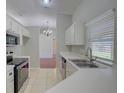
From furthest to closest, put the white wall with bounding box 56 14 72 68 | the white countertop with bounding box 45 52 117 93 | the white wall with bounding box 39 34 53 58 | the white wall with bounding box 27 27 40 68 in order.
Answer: the white wall with bounding box 39 34 53 58 → the white wall with bounding box 27 27 40 68 → the white wall with bounding box 56 14 72 68 → the white countertop with bounding box 45 52 117 93

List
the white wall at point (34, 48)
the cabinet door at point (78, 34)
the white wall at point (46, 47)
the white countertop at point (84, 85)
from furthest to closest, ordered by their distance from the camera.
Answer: the white wall at point (46, 47), the white wall at point (34, 48), the cabinet door at point (78, 34), the white countertop at point (84, 85)

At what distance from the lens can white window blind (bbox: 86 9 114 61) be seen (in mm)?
2465

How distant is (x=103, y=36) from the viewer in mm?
2855

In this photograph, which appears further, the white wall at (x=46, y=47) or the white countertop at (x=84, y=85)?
the white wall at (x=46, y=47)

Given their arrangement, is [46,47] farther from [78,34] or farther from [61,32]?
[78,34]

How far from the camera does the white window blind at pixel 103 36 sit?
246 cm

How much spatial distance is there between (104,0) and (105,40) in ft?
2.41

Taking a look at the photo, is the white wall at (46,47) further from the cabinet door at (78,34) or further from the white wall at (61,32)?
the cabinet door at (78,34)

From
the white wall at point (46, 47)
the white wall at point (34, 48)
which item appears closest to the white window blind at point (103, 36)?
the white wall at point (34, 48)

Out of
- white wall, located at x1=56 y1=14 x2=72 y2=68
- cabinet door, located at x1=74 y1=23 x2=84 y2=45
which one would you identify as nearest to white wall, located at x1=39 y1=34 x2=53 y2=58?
white wall, located at x1=56 y1=14 x2=72 y2=68

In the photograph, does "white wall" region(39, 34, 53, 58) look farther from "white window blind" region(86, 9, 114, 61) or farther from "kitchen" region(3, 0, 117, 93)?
"white window blind" region(86, 9, 114, 61)

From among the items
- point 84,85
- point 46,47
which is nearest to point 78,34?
point 84,85

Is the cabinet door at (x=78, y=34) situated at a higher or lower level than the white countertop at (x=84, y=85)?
higher
